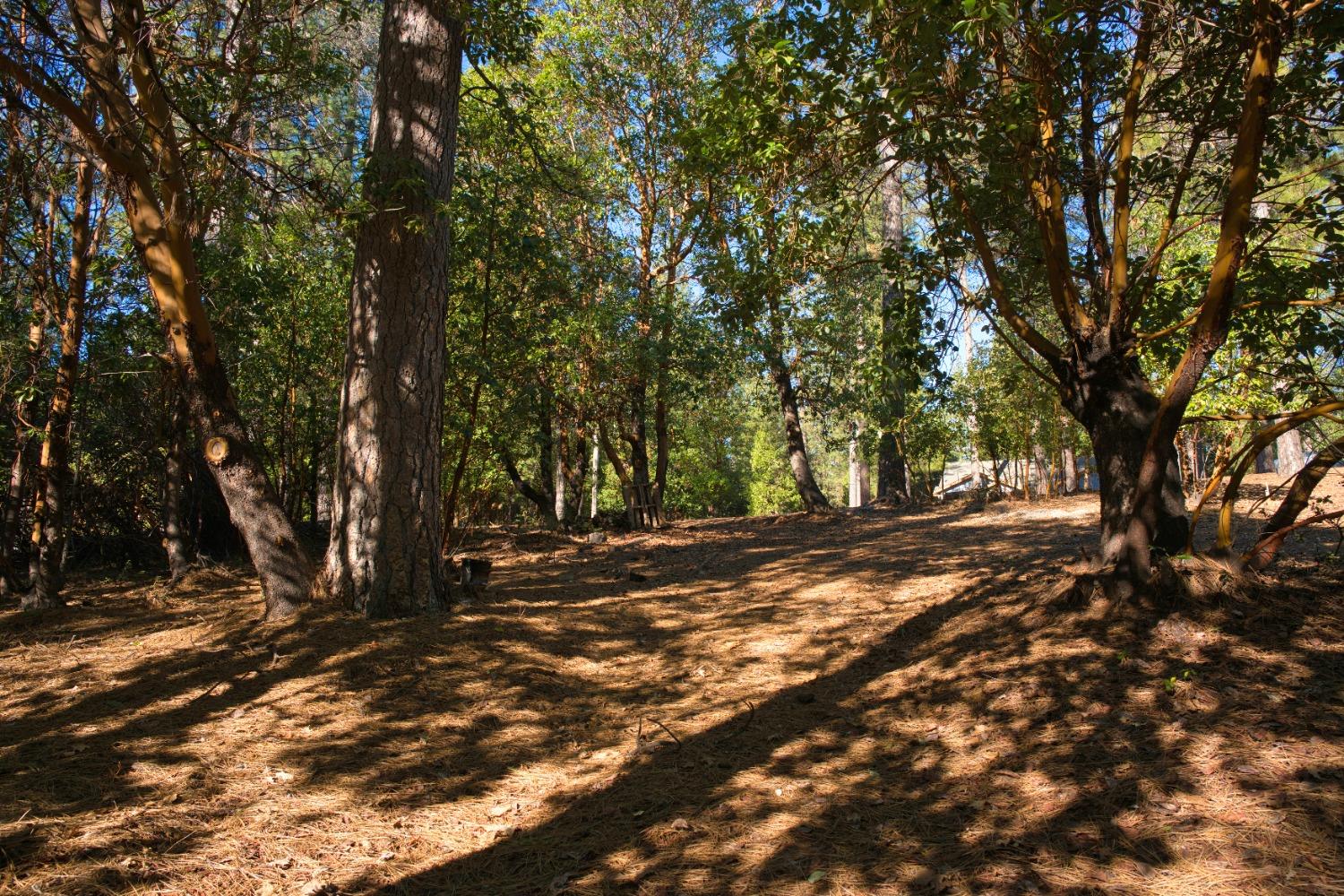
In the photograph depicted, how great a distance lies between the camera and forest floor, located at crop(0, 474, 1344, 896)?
2.54m

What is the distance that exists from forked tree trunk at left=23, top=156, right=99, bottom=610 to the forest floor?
0.55 m

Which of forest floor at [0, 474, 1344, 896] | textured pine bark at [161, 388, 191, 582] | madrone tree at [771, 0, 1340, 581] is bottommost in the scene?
forest floor at [0, 474, 1344, 896]

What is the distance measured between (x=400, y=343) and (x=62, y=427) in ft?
10.2

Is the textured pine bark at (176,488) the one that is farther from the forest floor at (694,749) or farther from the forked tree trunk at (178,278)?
the forked tree trunk at (178,278)

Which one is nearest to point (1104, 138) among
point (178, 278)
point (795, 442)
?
point (178, 278)

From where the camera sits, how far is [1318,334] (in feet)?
16.3

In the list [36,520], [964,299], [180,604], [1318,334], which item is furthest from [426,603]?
[1318,334]

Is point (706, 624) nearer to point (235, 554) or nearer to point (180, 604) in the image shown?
point (180, 604)

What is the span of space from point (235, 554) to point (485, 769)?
737 cm

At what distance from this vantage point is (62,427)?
6031 millimetres

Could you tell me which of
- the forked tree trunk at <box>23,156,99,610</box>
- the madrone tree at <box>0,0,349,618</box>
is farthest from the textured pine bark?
the madrone tree at <box>0,0,349,618</box>

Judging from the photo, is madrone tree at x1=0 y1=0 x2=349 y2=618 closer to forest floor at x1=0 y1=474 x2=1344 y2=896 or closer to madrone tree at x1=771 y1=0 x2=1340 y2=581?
forest floor at x1=0 y1=474 x2=1344 y2=896

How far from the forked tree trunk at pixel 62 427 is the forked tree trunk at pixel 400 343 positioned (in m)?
2.54

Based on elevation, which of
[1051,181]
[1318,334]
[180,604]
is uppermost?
[1051,181]
